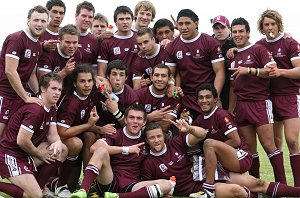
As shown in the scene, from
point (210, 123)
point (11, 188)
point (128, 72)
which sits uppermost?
point (128, 72)

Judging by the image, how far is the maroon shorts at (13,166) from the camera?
6.70 metres

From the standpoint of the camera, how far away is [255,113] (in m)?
7.38

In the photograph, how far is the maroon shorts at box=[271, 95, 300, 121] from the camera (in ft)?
24.5

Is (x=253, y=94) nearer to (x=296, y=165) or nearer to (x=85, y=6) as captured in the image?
(x=296, y=165)

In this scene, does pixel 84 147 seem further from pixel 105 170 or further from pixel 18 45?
pixel 18 45

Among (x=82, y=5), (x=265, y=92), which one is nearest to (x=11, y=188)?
(x=82, y=5)

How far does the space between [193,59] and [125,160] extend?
173 centimetres

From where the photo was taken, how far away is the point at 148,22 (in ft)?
28.9

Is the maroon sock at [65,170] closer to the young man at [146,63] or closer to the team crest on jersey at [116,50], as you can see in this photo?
the young man at [146,63]

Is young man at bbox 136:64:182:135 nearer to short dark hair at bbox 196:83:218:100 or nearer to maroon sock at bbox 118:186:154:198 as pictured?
short dark hair at bbox 196:83:218:100

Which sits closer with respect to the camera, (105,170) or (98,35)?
(105,170)

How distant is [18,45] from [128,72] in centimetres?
165

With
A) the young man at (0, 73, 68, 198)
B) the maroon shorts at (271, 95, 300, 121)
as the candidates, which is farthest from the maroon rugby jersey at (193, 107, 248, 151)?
the young man at (0, 73, 68, 198)

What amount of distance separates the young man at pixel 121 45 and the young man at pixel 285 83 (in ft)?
6.03
